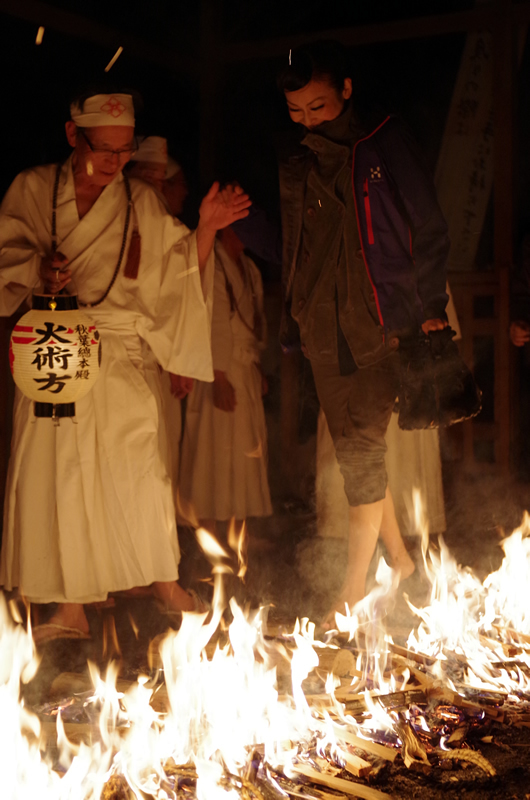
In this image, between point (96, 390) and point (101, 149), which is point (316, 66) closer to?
point (101, 149)

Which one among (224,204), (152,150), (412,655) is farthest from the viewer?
(152,150)

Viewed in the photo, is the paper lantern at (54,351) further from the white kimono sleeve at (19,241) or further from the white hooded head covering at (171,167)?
the white hooded head covering at (171,167)

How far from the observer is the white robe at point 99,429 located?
3404mm

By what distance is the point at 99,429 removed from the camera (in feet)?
11.4

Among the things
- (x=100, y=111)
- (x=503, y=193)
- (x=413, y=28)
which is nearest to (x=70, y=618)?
(x=100, y=111)

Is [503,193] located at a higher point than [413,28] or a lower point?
lower

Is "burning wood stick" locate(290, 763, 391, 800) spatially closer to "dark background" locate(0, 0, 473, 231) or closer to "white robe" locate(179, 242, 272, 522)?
"white robe" locate(179, 242, 272, 522)

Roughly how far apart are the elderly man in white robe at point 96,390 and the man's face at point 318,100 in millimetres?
431

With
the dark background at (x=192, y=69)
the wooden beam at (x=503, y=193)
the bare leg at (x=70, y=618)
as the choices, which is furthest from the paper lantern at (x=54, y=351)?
the wooden beam at (x=503, y=193)

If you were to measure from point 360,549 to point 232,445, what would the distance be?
4.28 feet

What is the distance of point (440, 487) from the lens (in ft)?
14.3

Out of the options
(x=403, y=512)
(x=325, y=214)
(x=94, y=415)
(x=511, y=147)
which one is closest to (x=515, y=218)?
(x=511, y=147)

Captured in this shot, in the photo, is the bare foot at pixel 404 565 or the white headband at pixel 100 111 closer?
the white headband at pixel 100 111

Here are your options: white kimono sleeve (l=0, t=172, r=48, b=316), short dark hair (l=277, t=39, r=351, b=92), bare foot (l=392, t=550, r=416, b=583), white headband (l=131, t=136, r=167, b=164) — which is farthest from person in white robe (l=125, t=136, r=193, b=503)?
A: bare foot (l=392, t=550, r=416, b=583)
